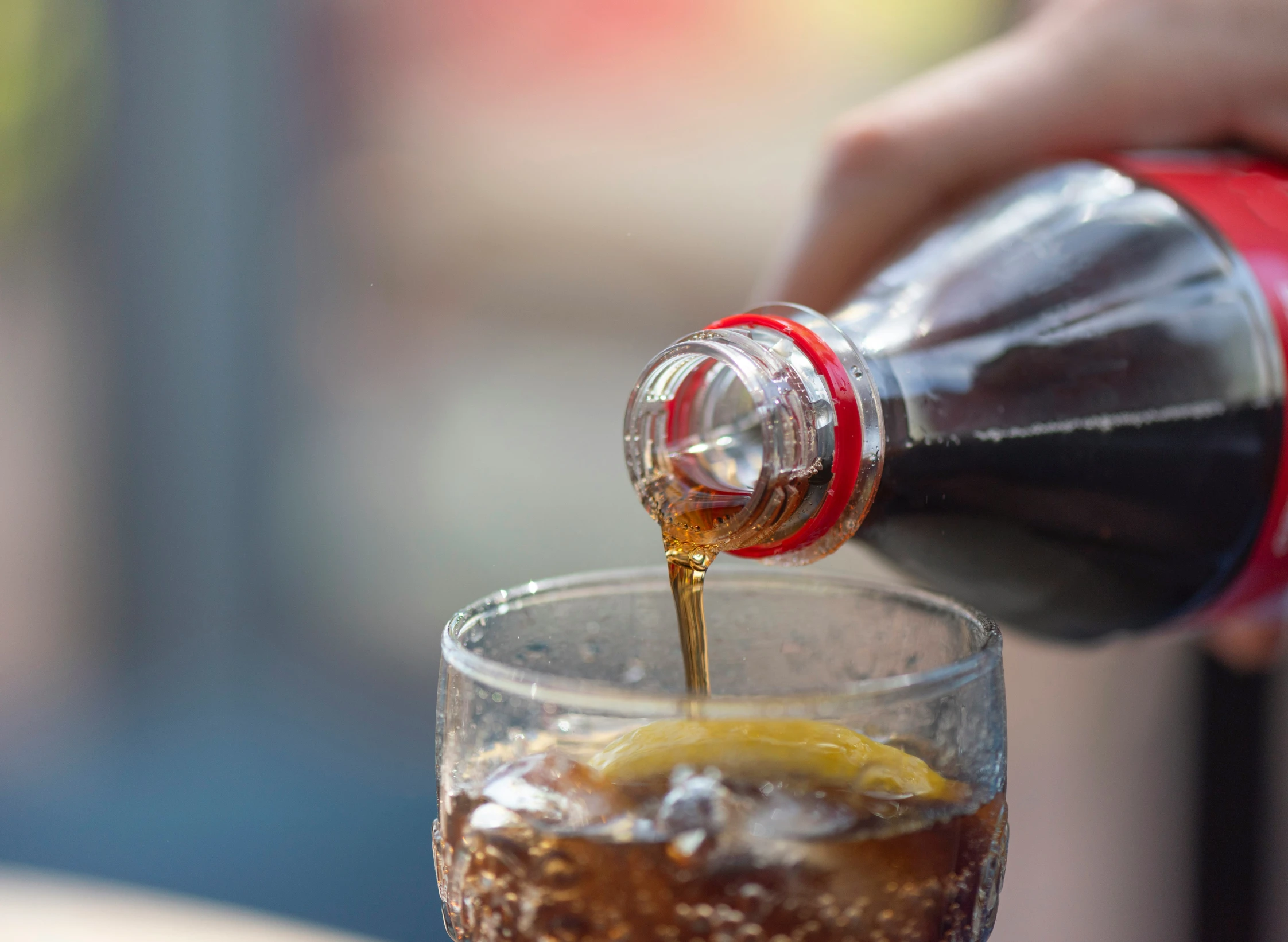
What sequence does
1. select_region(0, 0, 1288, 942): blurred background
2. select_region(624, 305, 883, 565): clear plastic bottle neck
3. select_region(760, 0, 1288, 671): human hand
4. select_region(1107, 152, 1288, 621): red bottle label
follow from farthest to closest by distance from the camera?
select_region(0, 0, 1288, 942): blurred background
select_region(760, 0, 1288, 671): human hand
select_region(1107, 152, 1288, 621): red bottle label
select_region(624, 305, 883, 565): clear plastic bottle neck

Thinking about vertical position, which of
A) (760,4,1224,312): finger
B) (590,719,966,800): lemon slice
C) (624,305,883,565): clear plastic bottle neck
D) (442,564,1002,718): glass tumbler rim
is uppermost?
(760,4,1224,312): finger

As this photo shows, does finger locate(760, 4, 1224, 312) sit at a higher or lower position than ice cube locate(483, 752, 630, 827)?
higher

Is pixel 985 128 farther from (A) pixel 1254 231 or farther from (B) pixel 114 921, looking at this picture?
(B) pixel 114 921

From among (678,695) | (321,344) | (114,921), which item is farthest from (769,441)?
(321,344)

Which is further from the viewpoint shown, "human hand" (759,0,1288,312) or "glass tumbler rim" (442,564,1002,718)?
"human hand" (759,0,1288,312)

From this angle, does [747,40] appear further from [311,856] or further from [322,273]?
[311,856]

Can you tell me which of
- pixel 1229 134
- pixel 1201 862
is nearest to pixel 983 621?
pixel 1229 134

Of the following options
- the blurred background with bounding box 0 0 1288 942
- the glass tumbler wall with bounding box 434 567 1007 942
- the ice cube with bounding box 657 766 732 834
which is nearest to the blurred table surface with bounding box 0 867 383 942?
the glass tumbler wall with bounding box 434 567 1007 942

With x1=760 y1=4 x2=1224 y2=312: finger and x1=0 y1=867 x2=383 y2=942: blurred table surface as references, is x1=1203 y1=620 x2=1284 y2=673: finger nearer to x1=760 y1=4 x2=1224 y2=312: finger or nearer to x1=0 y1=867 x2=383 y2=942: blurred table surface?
x1=760 y1=4 x2=1224 y2=312: finger
